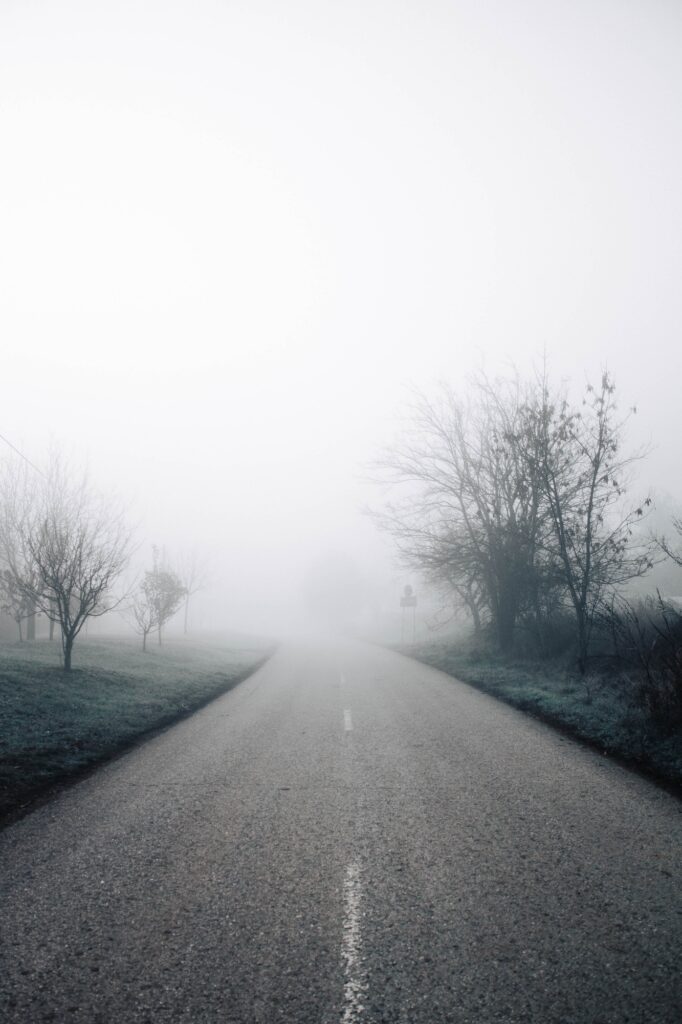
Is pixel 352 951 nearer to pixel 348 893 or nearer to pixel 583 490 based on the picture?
pixel 348 893

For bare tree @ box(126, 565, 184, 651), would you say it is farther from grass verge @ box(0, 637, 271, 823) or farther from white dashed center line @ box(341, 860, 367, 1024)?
white dashed center line @ box(341, 860, 367, 1024)

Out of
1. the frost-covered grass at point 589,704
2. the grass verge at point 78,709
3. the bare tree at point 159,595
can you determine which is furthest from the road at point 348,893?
the bare tree at point 159,595

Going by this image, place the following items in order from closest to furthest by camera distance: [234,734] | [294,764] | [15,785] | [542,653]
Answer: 1. [15,785]
2. [294,764]
3. [234,734]
4. [542,653]

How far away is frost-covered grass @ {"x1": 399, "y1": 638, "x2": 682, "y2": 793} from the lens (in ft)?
19.6

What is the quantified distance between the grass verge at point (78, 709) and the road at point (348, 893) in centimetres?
66

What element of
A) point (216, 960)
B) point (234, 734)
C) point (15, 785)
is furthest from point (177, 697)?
point (216, 960)

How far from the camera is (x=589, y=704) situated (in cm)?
853

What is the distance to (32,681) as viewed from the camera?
9.84 m

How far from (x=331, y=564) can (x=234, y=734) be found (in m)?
80.4

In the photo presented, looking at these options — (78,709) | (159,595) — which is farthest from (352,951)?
(159,595)

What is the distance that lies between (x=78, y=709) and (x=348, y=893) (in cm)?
728

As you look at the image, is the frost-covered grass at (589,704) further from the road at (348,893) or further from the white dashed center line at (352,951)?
the white dashed center line at (352,951)

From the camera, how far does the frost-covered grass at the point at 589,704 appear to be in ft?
19.6

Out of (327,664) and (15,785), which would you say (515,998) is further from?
Answer: (327,664)
